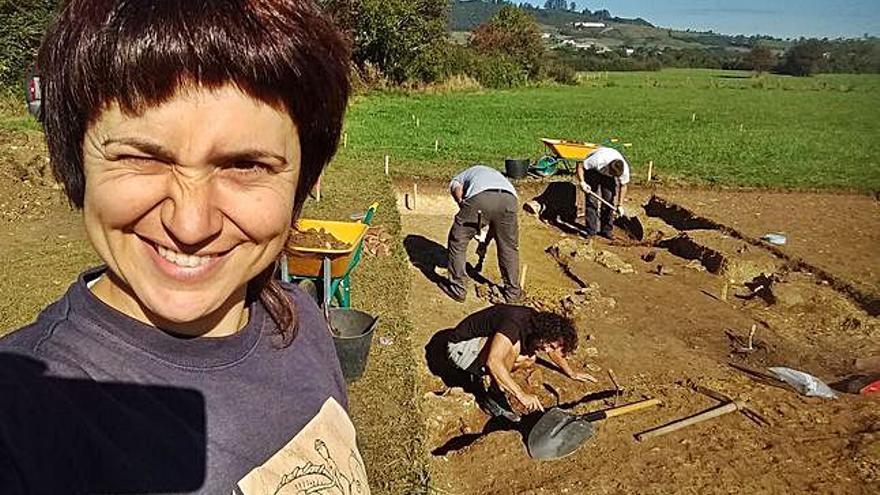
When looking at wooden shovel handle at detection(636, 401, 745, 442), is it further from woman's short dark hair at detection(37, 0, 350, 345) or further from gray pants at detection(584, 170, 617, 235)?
gray pants at detection(584, 170, 617, 235)

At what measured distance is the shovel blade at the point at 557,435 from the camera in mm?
5141

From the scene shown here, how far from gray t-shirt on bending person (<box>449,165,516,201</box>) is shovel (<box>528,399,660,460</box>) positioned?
315 centimetres

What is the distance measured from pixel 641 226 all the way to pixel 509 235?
463 centimetres

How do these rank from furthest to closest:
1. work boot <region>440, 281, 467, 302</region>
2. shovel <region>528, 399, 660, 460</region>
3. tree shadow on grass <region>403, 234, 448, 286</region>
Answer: tree shadow on grass <region>403, 234, 448, 286</region>, work boot <region>440, 281, 467, 302</region>, shovel <region>528, 399, 660, 460</region>

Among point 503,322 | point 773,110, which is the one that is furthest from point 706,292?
point 773,110

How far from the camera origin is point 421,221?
1183cm

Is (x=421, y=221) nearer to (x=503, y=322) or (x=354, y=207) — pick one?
(x=354, y=207)

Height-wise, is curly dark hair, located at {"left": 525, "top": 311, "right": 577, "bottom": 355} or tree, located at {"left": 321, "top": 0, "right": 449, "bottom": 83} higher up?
tree, located at {"left": 321, "top": 0, "right": 449, "bottom": 83}

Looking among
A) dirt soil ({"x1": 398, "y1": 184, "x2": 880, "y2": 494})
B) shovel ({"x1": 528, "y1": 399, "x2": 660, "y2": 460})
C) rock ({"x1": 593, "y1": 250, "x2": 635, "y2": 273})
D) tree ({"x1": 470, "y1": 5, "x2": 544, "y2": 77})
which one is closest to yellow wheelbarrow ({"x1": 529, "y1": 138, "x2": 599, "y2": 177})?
dirt soil ({"x1": 398, "y1": 184, "x2": 880, "y2": 494})

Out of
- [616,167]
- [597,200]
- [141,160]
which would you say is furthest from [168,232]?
[597,200]

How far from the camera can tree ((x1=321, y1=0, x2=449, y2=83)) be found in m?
32.6

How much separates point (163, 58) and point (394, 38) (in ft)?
110

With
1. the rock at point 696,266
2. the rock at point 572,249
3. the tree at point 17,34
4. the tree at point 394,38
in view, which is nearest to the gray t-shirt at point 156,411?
the rock at point 572,249

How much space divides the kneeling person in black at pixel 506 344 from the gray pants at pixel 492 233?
193 centimetres
